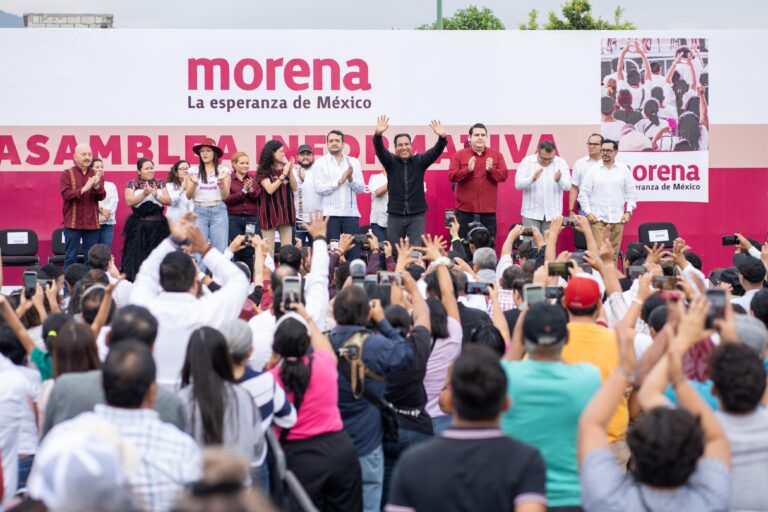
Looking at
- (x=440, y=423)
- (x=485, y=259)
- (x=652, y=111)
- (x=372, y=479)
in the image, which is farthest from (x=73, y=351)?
(x=652, y=111)

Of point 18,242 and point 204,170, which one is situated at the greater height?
point 204,170

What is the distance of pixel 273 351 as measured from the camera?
5176 mm

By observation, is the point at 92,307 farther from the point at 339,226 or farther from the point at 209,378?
the point at 339,226

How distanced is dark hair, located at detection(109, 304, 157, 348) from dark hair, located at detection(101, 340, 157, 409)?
68cm

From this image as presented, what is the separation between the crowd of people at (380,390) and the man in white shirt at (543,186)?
14.0 feet

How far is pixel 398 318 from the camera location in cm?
579

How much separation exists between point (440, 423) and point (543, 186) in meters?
7.18

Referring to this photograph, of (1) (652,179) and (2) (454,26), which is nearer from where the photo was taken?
(1) (652,179)

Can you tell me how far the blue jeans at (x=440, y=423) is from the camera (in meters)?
6.08

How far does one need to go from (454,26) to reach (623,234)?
1548 inches

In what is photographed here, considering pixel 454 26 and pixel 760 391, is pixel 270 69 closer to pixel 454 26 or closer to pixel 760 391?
pixel 760 391

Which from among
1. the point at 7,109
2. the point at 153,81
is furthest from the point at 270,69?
the point at 7,109

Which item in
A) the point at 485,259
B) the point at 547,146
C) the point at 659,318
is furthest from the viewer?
the point at 547,146

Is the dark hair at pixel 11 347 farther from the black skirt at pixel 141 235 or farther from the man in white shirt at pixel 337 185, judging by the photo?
the man in white shirt at pixel 337 185
